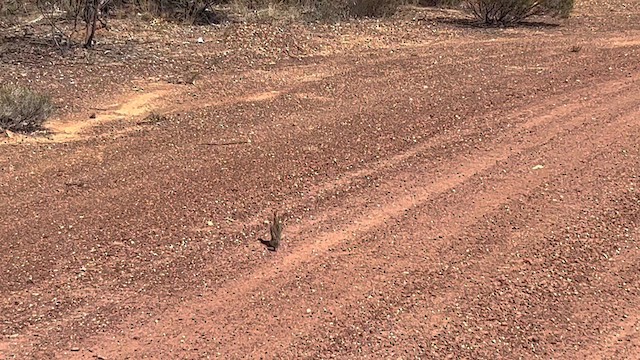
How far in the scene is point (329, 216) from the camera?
5.27 metres

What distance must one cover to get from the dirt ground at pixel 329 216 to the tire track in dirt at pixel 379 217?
0.02 m

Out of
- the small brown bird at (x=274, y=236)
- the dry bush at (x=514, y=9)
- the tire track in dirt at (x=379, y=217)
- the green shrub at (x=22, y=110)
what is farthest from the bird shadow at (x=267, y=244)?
the dry bush at (x=514, y=9)

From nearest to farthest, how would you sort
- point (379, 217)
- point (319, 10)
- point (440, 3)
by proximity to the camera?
point (379, 217)
point (319, 10)
point (440, 3)

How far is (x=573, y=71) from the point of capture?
9.56 metres

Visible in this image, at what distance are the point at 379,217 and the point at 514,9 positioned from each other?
11.3m

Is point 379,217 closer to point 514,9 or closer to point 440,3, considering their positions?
point 514,9

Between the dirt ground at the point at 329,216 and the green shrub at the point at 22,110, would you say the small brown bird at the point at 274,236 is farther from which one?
the green shrub at the point at 22,110

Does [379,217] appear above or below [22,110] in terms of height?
below

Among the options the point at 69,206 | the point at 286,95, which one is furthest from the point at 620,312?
the point at 286,95

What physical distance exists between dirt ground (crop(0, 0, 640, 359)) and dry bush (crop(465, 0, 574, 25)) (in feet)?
17.8

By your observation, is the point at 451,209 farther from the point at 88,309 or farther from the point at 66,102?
the point at 66,102

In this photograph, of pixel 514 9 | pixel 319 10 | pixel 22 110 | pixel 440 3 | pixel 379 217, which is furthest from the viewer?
pixel 440 3

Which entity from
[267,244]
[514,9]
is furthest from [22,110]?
[514,9]

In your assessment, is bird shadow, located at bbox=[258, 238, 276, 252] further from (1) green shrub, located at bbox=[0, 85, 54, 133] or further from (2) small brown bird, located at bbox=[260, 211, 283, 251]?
(1) green shrub, located at bbox=[0, 85, 54, 133]
